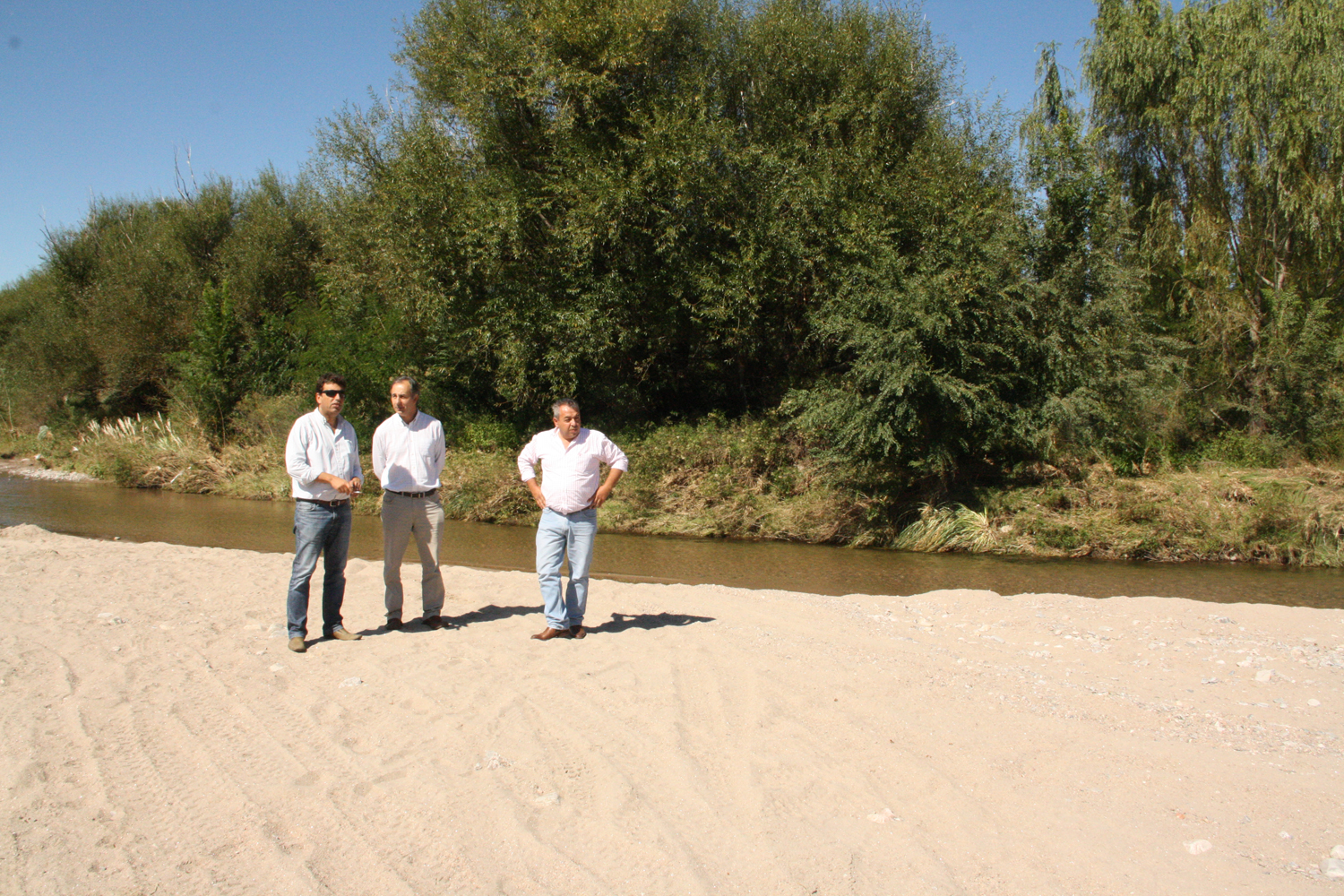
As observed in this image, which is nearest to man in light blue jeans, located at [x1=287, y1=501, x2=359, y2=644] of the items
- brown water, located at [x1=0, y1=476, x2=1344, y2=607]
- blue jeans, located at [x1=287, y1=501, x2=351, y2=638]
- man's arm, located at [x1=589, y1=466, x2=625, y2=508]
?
blue jeans, located at [x1=287, y1=501, x2=351, y2=638]

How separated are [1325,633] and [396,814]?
26.0ft

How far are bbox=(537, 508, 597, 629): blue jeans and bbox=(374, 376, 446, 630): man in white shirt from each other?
0.87 metres

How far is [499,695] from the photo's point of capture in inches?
214

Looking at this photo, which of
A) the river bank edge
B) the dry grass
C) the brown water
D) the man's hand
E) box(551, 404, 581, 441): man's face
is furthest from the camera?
the river bank edge

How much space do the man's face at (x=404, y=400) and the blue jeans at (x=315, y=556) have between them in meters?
0.86

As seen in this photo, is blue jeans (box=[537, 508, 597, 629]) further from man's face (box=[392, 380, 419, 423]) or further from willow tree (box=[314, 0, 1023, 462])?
willow tree (box=[314, 0, 1023, 462])

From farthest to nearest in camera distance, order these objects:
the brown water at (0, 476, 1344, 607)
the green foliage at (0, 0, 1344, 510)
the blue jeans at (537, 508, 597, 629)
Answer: the green foliage at (0, 0, 1344, 510)
the brown water at (0, 476, 1344, 607)
the blue jeans at (537, 508, 597, 629)

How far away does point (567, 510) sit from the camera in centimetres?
699

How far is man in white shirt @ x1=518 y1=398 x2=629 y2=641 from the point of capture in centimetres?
695

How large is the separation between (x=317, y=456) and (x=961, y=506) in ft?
41.7

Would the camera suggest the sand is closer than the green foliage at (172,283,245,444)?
Yes

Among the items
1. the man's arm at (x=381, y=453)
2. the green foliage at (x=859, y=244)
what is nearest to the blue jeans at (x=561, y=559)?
the man's arm at (x=381, y=453)

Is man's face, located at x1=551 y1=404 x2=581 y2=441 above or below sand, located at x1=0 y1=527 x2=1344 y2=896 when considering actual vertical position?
above

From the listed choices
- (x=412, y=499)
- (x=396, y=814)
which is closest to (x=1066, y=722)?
(x=396, y=814)
